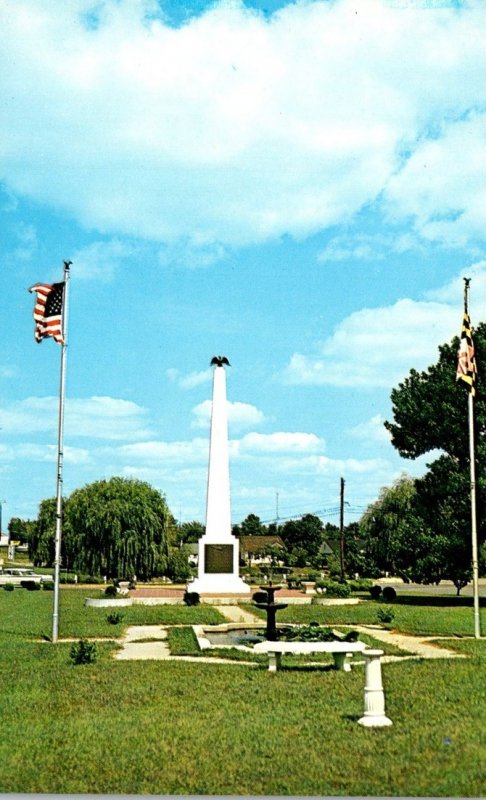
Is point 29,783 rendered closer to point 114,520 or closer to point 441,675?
point 441,675

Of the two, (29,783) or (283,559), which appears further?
(283,559)

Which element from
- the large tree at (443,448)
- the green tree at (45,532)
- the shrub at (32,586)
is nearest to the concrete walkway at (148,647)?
the large tree at (443,448)

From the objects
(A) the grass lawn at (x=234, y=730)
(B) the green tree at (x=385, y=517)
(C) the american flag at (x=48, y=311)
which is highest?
(C) the american flag at (x=48, y=311)

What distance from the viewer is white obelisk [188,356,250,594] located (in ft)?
124

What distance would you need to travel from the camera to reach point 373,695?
392 inches

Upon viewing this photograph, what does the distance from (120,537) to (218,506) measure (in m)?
14.8

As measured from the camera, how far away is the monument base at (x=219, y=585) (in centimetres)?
3662

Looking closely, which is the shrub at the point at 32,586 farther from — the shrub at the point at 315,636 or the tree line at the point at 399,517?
the shrub at the point at 315,636

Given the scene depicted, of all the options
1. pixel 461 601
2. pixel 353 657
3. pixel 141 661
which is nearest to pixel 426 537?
pixel 461 601

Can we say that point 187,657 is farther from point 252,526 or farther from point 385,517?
point 252,526

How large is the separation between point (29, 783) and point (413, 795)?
324cm

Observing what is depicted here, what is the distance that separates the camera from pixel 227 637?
20.4 metres

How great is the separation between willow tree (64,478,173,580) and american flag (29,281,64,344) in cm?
3283

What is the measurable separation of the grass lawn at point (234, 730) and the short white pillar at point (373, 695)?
0.17 meters
